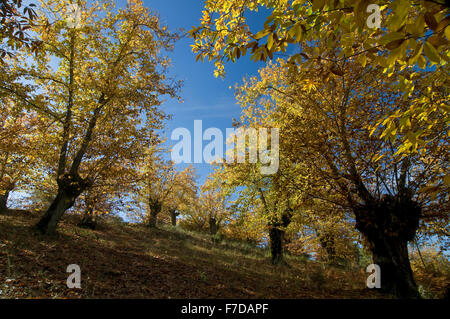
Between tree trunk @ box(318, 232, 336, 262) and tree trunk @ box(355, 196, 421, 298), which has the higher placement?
tree trunk @ box(355, 196, 421, 298)

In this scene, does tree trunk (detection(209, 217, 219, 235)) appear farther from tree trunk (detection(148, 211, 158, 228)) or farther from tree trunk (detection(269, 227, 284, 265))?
→ tree trunk (detection(269, 227, 284, 265))

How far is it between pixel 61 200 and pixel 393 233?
12250mm

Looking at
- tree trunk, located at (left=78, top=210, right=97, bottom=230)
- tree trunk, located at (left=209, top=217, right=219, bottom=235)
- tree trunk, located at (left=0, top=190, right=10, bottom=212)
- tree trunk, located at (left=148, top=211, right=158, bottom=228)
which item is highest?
tree trunk, located at (left=0, top=190, right=10, bottom=212)

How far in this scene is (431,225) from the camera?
6414 mm

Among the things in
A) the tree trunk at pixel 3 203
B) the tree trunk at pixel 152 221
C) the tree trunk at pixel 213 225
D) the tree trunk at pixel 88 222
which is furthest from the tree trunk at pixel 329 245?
the tree trunk at pixel 3 203

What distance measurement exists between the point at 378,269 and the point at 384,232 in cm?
111

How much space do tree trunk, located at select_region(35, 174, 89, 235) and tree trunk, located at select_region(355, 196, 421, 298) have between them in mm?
10871

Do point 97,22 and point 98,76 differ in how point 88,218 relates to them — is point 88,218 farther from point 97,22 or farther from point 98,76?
point 97,22

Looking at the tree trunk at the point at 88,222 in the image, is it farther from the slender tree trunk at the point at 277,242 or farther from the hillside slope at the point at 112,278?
the slender tree trunk at the point at 277,242

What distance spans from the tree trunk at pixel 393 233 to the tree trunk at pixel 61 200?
10.9 meters

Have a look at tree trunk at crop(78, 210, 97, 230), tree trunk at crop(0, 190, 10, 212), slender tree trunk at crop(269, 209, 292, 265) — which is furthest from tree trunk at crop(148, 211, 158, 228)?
slender tree trunk at crop(269, 209, 292, 265)

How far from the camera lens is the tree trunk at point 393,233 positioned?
5449 millimetres

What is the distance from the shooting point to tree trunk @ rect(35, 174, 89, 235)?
8.28 m
